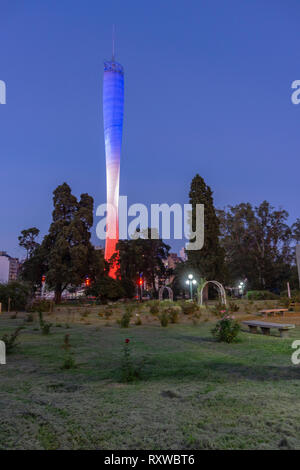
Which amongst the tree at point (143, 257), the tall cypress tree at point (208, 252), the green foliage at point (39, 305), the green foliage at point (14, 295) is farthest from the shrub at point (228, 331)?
the tree at point (143, 257)

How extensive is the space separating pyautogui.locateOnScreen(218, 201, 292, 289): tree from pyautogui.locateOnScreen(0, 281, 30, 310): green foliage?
32.9 metres

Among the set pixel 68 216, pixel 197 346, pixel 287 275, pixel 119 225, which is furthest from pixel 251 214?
pixel 197 346

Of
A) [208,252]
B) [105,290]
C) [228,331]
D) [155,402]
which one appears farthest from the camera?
[208,252]

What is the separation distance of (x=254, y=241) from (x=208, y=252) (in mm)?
17922

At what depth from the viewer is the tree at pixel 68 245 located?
29.5m

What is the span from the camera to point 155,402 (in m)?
3.53

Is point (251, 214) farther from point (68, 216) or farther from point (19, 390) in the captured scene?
point (19, 390)

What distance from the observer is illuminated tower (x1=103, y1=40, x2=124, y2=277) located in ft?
159

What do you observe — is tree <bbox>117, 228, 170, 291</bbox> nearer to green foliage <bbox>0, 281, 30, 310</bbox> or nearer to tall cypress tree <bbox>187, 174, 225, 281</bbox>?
tall cypress tree <bbox>187, 174, 225, 281</bbox>

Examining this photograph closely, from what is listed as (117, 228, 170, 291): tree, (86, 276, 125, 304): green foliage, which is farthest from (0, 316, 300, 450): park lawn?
(117, 228, 170, 291): tree

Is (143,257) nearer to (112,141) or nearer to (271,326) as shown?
(112,141)

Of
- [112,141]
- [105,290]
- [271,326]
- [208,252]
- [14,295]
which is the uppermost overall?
[112,141]

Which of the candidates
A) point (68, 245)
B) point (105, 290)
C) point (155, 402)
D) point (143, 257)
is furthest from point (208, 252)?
point (155, 402)

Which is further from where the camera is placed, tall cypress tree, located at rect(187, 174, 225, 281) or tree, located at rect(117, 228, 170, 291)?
tree, located at rect(117, 228, 170, 291)
